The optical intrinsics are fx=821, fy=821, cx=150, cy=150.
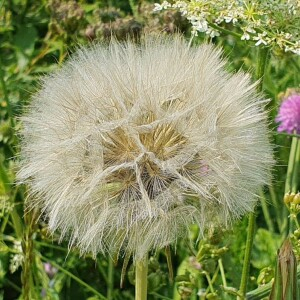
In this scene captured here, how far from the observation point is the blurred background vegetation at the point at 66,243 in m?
1.84

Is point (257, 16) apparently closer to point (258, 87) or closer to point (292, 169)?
point (258, 87)

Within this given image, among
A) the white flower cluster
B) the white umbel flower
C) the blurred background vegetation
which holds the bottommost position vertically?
the blurred background vegetation

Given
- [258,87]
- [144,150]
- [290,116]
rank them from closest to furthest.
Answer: [144,150] < [258,87] < [290,116]

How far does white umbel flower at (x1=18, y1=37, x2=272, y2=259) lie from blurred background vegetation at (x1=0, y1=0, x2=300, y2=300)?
174mm

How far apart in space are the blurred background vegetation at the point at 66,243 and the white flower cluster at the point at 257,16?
0.17 m

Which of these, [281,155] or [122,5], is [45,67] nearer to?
[122,5]

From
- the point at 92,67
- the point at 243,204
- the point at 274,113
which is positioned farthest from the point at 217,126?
the point at 274,113

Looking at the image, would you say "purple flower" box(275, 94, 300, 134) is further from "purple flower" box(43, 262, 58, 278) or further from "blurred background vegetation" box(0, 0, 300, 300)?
"purple flower" box(43, 262, 58, 278)

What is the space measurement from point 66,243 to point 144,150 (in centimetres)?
114

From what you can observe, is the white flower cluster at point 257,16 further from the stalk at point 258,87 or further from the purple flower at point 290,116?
the purple flower at point 290,116

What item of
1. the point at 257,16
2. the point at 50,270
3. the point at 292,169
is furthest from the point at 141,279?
the point at 50,270

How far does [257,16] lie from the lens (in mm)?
1636

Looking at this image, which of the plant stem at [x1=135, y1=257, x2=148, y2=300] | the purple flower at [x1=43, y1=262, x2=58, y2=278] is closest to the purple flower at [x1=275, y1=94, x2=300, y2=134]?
the purple flower at [x1=43, y1=262, x2=58, y2=278]

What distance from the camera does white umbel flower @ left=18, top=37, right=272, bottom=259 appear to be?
1.45 meters
